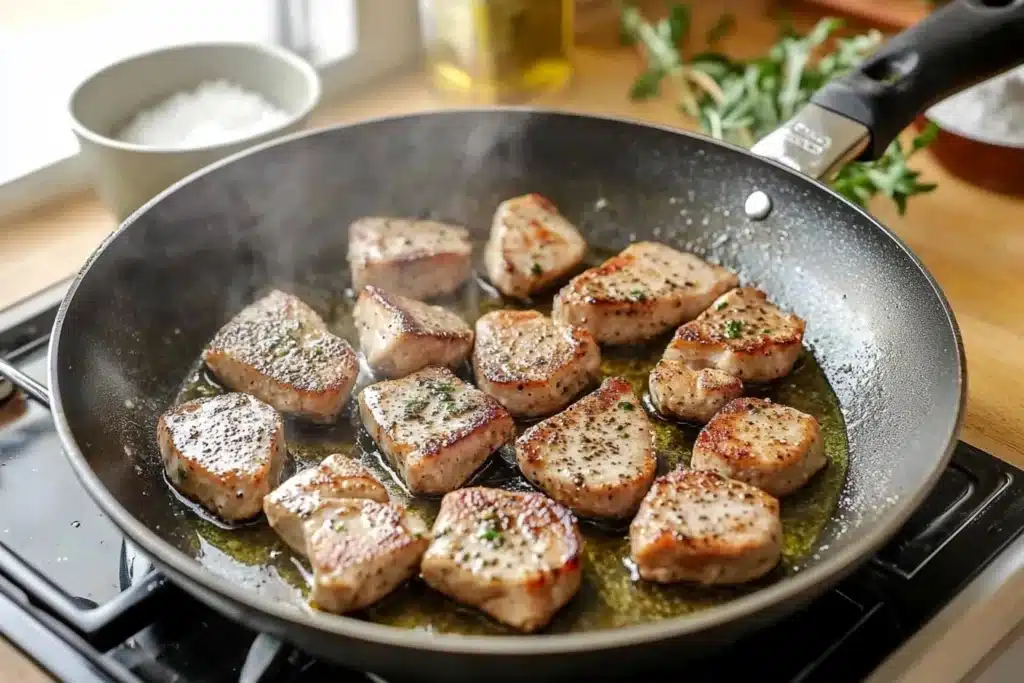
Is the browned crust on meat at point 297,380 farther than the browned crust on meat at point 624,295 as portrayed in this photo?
No

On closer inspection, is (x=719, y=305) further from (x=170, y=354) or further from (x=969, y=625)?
(x=170, y=354)

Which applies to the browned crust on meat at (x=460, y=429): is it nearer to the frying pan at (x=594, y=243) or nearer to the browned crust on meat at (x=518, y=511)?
→ the browned crust on meat at (x=518, y=511)

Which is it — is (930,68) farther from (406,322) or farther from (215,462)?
(215,462)

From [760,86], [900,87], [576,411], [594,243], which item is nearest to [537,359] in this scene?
[576,411]

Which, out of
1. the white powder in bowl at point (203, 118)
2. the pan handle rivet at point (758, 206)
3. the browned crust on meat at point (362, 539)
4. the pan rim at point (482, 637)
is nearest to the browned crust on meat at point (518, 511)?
the browned crust on meat at point (362, 539)

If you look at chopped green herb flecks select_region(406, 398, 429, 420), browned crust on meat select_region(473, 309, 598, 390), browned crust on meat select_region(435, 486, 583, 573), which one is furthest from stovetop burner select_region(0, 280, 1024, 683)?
browned crust on meat select_region(473, 309, 598, 390)

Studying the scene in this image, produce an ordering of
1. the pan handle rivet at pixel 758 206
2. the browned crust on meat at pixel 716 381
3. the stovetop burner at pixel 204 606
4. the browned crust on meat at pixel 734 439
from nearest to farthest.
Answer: the stovetop burner at pixel 204 606 < the browned crust on meat at pixel 734 439 < the browned crust on meat at pixel 716 381 < the pan handle rivet at pixel 758 206

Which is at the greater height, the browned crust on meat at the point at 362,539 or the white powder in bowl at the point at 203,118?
the white powder in bowl at the point at 203,118

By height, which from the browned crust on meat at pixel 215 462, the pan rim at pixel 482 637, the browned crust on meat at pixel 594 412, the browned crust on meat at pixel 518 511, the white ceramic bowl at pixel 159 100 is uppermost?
the white ceramic bowl at pixel 159 100
